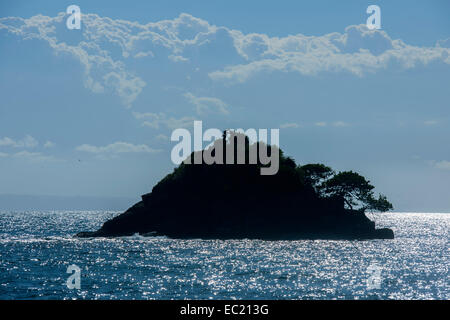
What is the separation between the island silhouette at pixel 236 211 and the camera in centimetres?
11350

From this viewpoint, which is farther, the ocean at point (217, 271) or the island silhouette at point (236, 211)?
the island silhouette at point (236, 211)

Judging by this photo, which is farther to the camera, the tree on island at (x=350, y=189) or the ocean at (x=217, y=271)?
the tree on island at (x=350, y=189)

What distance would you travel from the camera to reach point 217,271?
64.6 m

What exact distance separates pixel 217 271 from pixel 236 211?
49.3m

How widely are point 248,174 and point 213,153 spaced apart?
30.0 ft

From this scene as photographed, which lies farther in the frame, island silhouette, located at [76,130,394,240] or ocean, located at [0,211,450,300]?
island silhouette, located at [76,130,394,240]

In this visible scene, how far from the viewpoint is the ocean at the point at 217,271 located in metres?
50.3

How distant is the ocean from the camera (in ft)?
165

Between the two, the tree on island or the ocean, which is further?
the tree on island

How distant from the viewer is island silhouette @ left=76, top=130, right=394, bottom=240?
113500mm

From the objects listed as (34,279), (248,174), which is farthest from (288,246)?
(34,279)

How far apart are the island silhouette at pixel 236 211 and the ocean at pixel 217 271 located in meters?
11.5

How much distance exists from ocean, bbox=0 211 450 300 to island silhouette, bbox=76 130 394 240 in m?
11.5

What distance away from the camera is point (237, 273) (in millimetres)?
62938
